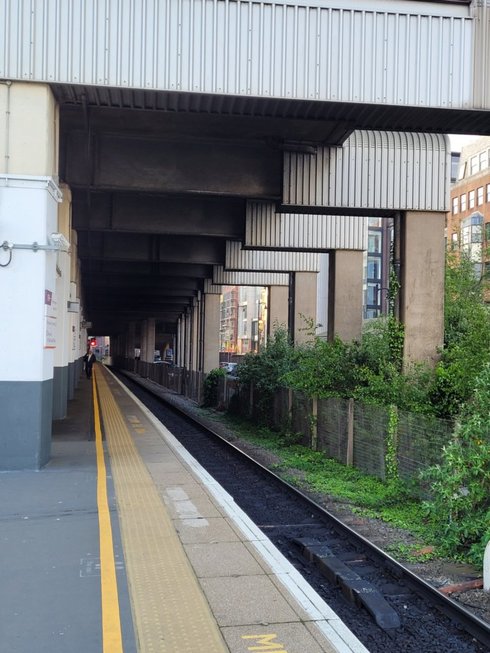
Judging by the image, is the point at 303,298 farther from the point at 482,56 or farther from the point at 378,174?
the point at 482,56

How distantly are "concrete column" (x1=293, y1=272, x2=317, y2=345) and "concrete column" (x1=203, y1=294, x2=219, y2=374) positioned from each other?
10844mm

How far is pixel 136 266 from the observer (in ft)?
112

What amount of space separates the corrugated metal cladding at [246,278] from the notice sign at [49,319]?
24.1m

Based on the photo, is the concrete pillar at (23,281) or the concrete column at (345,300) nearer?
the concrete pillar at (23,281)

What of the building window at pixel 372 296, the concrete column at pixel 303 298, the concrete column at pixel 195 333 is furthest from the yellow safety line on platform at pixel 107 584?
the building window at pixel 372 296

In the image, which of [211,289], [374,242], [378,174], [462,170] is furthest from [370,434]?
[374,242]

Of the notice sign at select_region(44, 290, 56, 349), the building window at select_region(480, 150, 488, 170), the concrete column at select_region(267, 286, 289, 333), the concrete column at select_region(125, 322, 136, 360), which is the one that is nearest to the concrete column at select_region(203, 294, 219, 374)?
the concrete column at select_region(267, 286, 289, 333)

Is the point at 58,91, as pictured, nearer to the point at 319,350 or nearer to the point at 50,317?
the point at 50,317

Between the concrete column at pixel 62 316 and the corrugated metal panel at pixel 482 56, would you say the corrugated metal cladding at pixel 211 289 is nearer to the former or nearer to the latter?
the concrete column at pixel 62 316

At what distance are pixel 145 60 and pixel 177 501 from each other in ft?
22.5

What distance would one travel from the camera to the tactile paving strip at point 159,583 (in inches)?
190

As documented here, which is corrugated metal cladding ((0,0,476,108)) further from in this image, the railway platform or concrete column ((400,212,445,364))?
the railway platform

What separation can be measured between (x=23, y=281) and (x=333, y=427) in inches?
294

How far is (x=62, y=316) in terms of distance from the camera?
2086 centimetres
